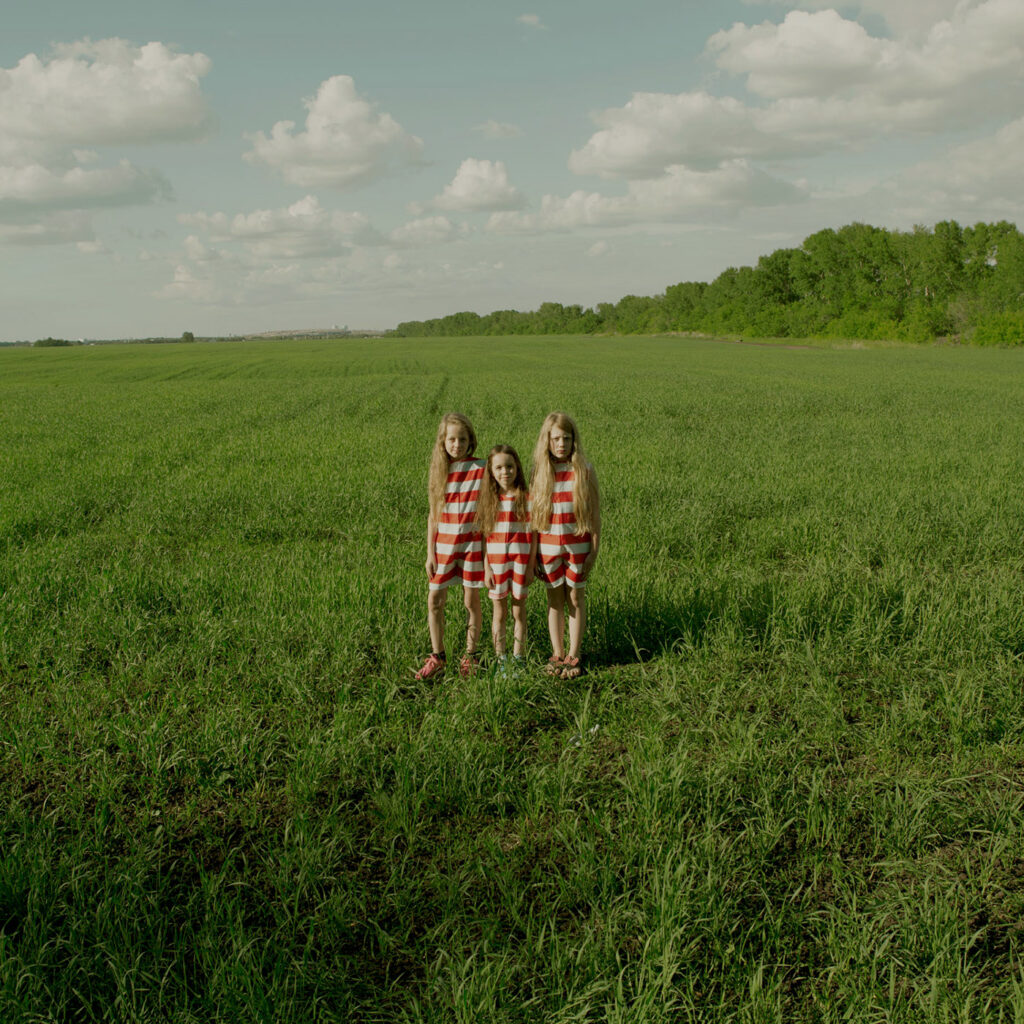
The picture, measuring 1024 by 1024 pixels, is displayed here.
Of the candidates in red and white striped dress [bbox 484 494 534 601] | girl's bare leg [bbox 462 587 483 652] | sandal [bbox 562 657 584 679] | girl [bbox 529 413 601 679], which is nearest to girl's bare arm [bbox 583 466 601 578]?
girl [bbox 529 413 601 679]

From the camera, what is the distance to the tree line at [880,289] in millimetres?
68625

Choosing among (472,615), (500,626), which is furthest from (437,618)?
(500,626)

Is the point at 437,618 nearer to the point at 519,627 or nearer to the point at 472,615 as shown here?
the point at 472,615

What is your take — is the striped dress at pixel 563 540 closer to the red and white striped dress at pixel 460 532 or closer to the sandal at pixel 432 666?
the red and white striped dress at pixel 460 532

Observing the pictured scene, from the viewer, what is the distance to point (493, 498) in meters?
4.45

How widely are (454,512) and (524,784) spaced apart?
166cm

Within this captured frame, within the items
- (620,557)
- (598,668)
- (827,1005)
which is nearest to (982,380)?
(620,557)

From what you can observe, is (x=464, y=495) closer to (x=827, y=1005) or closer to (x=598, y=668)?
(x=598, y=668)

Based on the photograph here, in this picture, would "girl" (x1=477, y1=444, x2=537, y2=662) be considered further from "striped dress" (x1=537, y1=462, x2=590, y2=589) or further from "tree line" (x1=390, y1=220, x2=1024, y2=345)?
"tree line" (x1=390, y1=220, x2=1024, y2=345)

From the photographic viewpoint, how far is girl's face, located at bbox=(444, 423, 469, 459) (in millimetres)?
4355

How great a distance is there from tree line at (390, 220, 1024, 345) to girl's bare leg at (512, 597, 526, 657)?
248 feet

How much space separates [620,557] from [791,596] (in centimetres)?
176

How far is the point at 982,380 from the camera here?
30750 millimetres

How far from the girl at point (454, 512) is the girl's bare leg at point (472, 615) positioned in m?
0.05
